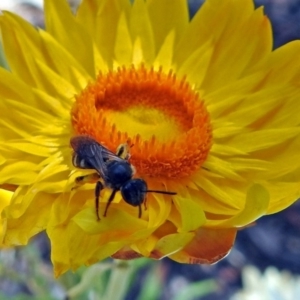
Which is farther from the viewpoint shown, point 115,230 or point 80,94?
point 80,94

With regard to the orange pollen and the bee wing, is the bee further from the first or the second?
the orange pollen

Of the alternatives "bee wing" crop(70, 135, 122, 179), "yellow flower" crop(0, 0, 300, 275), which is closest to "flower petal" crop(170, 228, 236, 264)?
"yellow flower" crop(0, 0, 300, 275)

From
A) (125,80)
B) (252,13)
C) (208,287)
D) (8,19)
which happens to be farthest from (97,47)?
(208,287)

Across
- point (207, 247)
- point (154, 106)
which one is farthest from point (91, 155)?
point (154, 106)

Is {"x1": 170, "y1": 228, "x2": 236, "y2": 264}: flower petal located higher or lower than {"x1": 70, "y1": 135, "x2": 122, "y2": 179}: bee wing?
lower

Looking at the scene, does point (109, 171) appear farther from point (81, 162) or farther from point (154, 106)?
point (154, 106)

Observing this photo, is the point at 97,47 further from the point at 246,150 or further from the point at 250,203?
the point at 250,203

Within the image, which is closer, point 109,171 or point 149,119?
point 109,171
